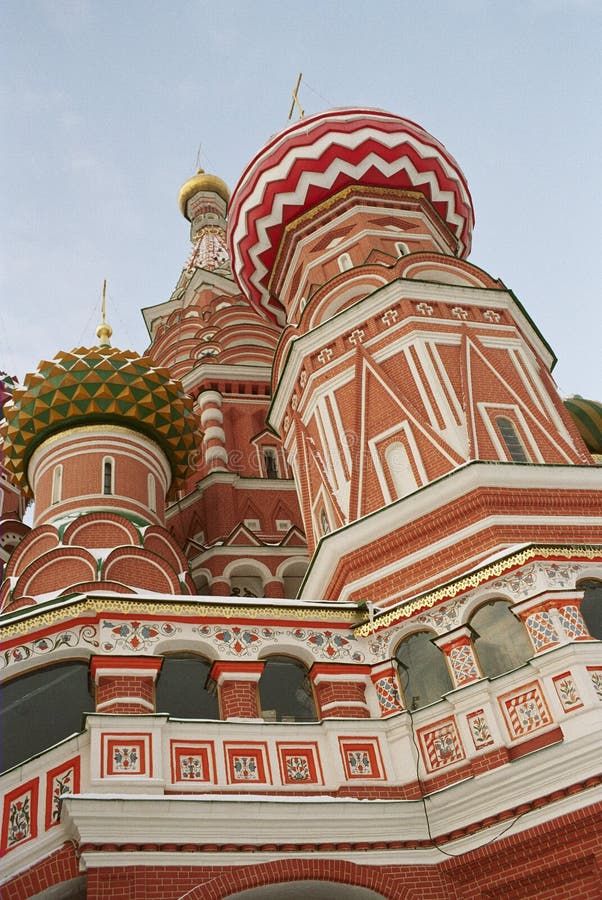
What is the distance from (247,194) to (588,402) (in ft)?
29.9

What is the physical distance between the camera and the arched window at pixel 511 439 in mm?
11469

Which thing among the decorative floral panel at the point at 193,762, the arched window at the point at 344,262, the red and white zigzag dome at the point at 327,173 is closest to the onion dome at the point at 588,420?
the red and white zigzag dome at the point at 327,173

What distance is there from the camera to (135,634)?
27.9 ft

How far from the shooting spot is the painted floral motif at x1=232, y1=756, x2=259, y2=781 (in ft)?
26.1

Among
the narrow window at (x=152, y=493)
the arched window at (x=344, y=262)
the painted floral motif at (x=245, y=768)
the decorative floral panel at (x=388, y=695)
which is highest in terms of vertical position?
the arched window at (x=344, y=262)

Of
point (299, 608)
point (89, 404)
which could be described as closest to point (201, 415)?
point (89, 404)

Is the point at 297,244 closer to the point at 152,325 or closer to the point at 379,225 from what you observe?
the point at 379,225

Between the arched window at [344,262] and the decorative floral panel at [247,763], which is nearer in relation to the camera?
the decorative floral panel at [247,763]

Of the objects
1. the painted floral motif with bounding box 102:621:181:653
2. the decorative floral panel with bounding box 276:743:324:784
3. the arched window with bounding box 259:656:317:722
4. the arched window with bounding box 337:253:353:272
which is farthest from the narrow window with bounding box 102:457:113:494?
the decorative floral panel with bounding box 276:743:324:784

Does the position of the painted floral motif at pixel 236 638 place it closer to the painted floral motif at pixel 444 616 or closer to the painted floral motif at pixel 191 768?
the painted floral motif at pixel 191 768

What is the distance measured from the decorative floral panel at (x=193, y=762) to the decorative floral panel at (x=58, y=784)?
2.51 ft

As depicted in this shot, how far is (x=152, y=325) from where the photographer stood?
1041 inches

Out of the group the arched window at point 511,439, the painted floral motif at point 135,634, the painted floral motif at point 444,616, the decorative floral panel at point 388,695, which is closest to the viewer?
the painted floral motif at point 135,634

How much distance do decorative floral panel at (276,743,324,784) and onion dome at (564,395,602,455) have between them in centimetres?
1351
